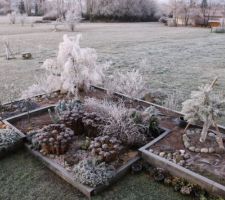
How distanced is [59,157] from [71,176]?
1.80 ft

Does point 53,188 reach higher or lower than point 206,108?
lower

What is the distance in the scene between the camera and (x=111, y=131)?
4.25 m

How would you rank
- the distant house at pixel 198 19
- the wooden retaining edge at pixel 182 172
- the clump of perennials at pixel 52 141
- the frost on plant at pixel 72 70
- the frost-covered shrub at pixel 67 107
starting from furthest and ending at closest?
the distant house at pixel 198 19 → the frost on plant at pixel 72 70 → the frost-covered shrub at pixel 67 107 → the clump of perennials at pixel 52 141 → the wooden retaining edge at pixel 182 172

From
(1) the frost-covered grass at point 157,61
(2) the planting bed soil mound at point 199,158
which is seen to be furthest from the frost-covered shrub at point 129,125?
(1) the frost-covered grass at point 157,61

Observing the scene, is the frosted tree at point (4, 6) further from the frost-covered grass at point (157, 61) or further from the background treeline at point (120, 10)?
the frost-covered grass at point (157, 61)

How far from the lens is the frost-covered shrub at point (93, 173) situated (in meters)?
3.26

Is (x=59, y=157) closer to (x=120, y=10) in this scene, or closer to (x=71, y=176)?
(x=71, y=176)

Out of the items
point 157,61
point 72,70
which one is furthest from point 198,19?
point 72,70

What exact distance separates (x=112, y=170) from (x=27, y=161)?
1.40 metres

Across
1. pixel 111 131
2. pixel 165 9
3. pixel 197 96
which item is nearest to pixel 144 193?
pixel 111 131

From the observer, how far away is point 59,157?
3.88 metres

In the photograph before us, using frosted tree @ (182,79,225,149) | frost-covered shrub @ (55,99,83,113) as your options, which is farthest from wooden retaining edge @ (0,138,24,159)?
frosted tree @ (182,79,225,149)

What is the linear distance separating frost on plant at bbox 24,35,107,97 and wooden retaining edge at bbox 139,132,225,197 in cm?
278

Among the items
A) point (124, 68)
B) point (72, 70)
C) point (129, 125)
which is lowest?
point (129, 125)
